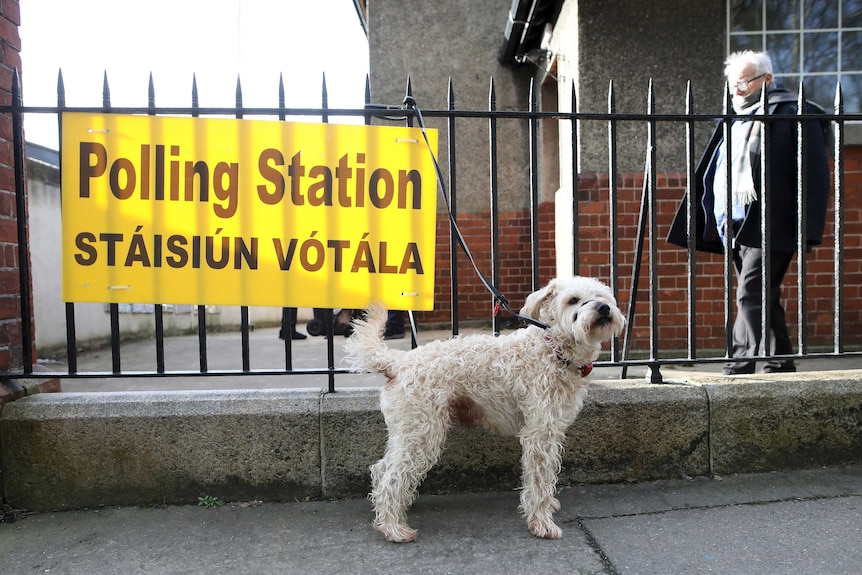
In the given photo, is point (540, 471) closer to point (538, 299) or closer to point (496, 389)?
point (496, 389)

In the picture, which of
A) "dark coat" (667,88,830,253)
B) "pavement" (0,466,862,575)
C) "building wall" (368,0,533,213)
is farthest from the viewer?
"building wall" (368,0,533,213)

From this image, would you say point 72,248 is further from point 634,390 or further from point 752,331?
point 752,331

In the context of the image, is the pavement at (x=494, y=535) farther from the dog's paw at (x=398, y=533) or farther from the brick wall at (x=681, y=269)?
the brick wall at (x=681, y=269)

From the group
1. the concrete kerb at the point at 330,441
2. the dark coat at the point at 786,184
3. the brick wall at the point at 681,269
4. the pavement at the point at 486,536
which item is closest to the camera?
the pavement at the point at 486,536

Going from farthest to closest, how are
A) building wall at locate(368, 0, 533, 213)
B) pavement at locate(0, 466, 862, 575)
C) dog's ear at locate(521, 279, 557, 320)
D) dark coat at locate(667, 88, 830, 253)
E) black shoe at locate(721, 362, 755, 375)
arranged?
building wall at locate(368, 0, 533, 213) < black shoe at locate(721, 362, 755, 375) < dark coat at locate(667, 88, 830, 253) < dog's ear at locate(521, 279, 557, 320) < pavement at locate(0, 466, 862, 575)

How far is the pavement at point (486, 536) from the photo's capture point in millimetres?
2270

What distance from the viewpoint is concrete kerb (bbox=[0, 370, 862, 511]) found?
2771mm

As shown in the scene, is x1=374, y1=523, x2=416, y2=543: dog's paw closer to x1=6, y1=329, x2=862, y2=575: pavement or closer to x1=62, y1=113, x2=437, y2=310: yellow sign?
x1=6, y1=329, x2=862, y2=575: pavement

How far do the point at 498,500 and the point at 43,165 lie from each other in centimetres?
713

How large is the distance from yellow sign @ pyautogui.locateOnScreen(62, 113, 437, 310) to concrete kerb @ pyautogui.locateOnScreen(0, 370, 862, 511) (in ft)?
1.84

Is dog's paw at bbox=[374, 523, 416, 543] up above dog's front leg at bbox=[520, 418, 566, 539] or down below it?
below

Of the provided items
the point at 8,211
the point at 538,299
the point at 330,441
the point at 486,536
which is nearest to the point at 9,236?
the point at 8,211

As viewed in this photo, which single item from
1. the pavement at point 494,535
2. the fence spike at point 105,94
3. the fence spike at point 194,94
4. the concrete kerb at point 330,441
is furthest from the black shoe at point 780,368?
the fence spike at point 105,94

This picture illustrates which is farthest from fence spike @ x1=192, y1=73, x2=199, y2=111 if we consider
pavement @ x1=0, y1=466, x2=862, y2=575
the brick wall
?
the brick wall
